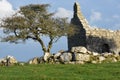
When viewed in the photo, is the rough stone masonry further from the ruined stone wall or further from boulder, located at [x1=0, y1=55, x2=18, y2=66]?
boulder, located at [x1=0, y1=55, x2=18, y2=66]

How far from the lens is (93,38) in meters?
58.1

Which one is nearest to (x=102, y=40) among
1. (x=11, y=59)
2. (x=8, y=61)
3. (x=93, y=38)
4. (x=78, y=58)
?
(x=93, y=38)

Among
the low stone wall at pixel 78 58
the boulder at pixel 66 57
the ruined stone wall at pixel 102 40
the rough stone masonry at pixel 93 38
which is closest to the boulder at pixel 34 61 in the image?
the low stone wall at pixel 78 58

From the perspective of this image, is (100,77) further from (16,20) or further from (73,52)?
(16,20)

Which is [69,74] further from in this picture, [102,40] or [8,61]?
[102,40]

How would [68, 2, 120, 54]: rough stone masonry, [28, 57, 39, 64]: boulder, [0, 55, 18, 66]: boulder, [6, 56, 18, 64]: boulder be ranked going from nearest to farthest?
1. [0, 55, 18, 66]: boulder
2. [6, 56, 18, 64]: boulder
3. [28, 57, 39, 64]: boulder
4. [68, 2, 120, 54]: rough stone masonry

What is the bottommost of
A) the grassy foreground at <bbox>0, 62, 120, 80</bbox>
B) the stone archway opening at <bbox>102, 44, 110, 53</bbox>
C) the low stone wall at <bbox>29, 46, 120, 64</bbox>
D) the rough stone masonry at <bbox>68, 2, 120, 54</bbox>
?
the grassy foreground at <bbox>0, 62, 120, 80</bbox>

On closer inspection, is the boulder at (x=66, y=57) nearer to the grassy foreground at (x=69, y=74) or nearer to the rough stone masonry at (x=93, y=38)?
the grassy foreground at (x=69, y=74)

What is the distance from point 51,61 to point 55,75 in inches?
492

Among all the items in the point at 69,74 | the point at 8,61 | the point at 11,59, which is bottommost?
the point at 69,74

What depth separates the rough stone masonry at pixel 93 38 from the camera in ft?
190

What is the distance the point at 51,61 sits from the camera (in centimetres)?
4097

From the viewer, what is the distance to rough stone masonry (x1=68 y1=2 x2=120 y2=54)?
190 feet

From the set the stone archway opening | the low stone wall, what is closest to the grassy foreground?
the low stone wall
